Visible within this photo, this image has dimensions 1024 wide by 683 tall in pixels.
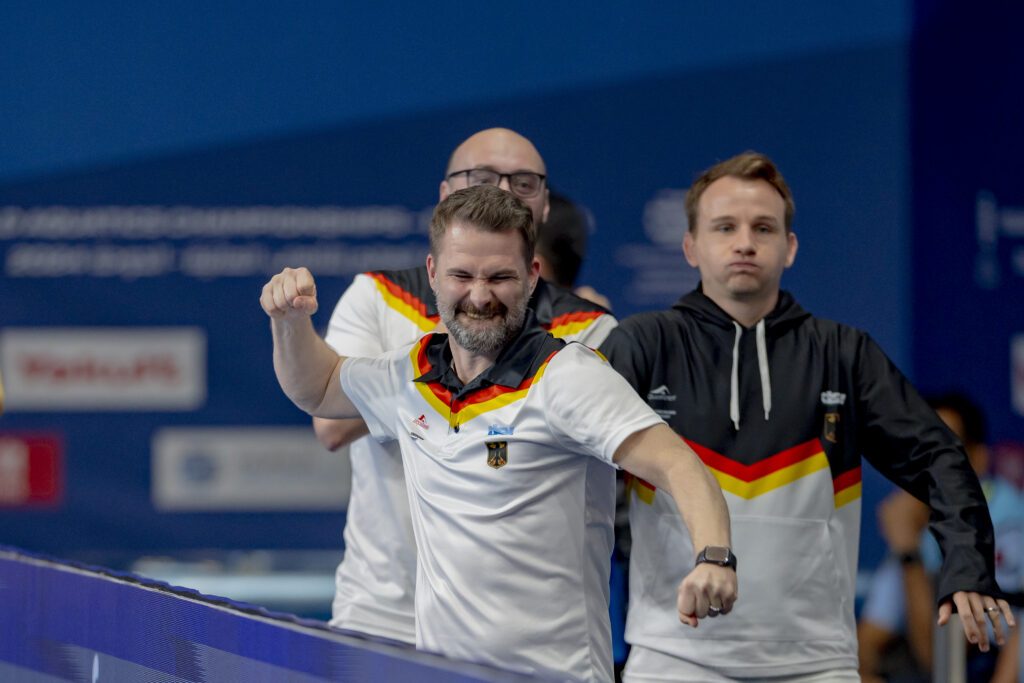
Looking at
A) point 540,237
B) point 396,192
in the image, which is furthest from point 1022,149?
point 540,237

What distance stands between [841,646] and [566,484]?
2.11 feet

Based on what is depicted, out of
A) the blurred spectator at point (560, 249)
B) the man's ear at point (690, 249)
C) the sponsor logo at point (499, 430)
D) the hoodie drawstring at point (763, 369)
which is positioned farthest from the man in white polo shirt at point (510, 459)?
the blurred spectator at point (560, 249)

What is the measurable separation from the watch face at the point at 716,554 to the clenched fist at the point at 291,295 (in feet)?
2.28

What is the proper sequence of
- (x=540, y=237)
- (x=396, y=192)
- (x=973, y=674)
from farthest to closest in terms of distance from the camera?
(x=396, y=192) < (x=973, y=674) < (x=540, y=237)

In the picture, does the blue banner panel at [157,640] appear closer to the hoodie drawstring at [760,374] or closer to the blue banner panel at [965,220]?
the hoodie drawstring at [760,374]

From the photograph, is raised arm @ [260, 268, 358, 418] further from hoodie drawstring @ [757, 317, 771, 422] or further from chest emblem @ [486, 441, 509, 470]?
hoodie drawstring @ [757, 317, 771, 422]

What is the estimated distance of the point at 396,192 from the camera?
4746 mm

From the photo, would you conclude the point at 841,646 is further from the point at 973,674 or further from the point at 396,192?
the point at 396,192

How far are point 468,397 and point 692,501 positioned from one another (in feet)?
1.31

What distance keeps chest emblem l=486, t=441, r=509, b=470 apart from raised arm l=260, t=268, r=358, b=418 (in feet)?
1.14

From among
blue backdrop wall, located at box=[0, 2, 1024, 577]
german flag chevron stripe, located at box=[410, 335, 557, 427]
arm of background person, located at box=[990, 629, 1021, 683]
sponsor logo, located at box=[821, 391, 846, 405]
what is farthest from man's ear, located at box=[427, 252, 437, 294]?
arm of background person, located at box=[990, 629, 1021, 683]

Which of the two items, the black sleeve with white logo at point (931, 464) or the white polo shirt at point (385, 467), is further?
the white polo shirt at point (385, 467)

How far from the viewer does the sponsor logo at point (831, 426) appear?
Result: 230cm

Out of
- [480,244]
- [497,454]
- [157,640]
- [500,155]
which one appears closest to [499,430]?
[497,454]
